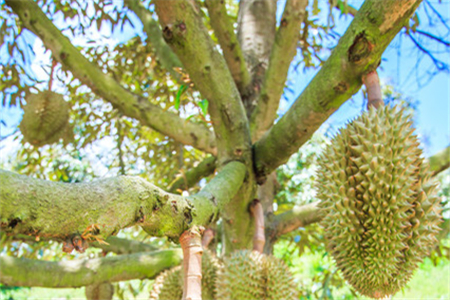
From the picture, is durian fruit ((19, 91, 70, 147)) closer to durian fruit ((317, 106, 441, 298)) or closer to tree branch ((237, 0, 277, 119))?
tree branch ((237, 0, 277, 119))

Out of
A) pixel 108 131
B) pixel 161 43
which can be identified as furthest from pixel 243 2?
pixel 108 131

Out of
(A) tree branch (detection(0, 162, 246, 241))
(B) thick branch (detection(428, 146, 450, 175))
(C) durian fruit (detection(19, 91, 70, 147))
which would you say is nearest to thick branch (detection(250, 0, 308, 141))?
(B) thick branch (detection(428, 146, 450, 175))

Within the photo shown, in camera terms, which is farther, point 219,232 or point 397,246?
point 219,232

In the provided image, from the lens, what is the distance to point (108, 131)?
10.9 feet

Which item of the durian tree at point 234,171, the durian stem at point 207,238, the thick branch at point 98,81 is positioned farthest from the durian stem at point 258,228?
the thick branch at point 98,81

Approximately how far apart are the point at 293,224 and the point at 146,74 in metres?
1.94

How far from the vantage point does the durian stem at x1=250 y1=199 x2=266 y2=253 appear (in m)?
1.63

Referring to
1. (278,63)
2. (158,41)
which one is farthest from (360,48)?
(158,41)

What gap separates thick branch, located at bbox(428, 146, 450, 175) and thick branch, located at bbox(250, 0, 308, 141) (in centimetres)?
81

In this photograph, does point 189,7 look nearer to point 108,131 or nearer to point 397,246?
point 397,246

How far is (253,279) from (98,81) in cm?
114

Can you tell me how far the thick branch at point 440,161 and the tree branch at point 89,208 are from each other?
4.58 feet

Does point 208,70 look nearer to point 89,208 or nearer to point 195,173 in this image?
point 195,173

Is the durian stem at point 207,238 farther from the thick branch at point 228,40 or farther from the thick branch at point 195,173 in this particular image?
the thick branch at point 228,40
